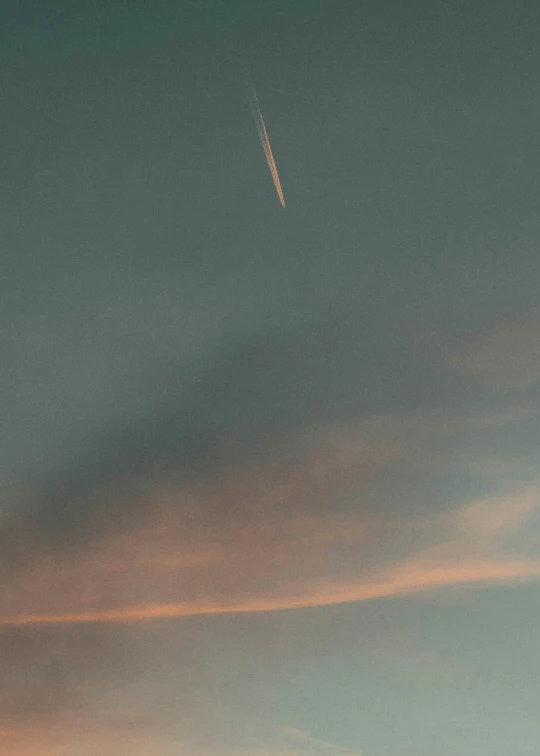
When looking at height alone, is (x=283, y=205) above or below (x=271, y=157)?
below

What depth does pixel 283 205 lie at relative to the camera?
6.54 metres

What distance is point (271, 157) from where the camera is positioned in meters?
6.47

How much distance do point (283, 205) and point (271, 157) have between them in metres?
0.67
